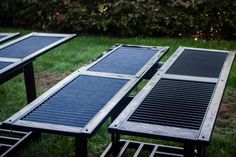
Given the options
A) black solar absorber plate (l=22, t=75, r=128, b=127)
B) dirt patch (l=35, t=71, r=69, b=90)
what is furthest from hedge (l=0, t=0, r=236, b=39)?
black solar absorber plate (l=22, t=75, r=128, b=127)

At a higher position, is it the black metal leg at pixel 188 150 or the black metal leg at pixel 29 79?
the black metal leg at pixel 188 150

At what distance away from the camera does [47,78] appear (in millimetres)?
5965

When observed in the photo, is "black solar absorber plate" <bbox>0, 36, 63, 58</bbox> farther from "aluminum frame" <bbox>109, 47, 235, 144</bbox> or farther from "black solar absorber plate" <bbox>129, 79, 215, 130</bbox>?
"aluminum frame" <bbox>109, 47, 235, 144</bbox>

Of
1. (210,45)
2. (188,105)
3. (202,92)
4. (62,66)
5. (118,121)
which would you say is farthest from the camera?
(210,45)

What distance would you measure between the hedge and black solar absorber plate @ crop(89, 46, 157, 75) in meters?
3.31

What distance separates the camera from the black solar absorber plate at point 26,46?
394cm

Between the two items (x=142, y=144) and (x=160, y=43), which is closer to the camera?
(x=142, y=144)

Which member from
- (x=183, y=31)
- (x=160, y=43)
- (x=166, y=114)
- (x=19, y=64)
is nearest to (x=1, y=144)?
(x=19, y=64)

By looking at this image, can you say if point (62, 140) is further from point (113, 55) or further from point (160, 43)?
point (160, 43)

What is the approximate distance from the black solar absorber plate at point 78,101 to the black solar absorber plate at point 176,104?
0.30m

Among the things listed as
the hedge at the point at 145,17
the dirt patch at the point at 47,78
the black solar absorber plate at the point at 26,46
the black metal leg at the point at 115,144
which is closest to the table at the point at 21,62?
the black solar absorber plate at the point at 26,46

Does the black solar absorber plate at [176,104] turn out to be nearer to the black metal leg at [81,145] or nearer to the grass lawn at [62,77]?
the black metal leg at [81,145]

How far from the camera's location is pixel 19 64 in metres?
3.57

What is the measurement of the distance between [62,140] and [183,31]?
165 inches
